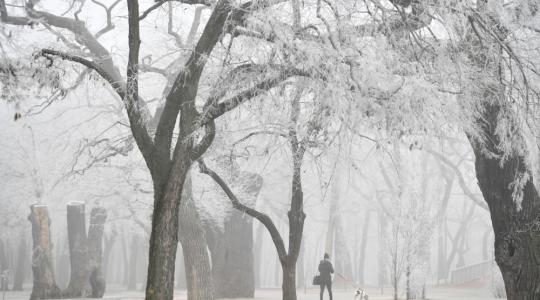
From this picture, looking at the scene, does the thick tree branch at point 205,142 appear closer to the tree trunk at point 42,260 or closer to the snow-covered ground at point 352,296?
the snow-covered ground at point 352,296

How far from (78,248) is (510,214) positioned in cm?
1835

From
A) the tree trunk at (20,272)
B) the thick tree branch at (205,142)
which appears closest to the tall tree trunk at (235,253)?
the thick tree branch at (205,142)

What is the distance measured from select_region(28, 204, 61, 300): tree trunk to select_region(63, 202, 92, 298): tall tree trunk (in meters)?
0.84

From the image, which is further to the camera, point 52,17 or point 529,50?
point 52,17

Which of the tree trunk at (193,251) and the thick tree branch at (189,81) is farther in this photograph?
the tree trunk at (193,251)

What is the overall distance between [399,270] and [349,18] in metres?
15.1

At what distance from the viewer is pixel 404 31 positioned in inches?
354

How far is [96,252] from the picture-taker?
25266 millimetres

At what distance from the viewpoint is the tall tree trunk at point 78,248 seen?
23.9 meters

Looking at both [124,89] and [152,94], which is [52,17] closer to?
[124,89]

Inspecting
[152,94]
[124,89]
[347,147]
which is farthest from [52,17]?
[152,94]

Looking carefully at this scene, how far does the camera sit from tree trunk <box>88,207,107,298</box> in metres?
23.8

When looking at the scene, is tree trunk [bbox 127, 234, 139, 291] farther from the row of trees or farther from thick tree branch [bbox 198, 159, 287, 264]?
the row of trees

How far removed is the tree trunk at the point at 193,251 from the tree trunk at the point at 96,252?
768 cm
